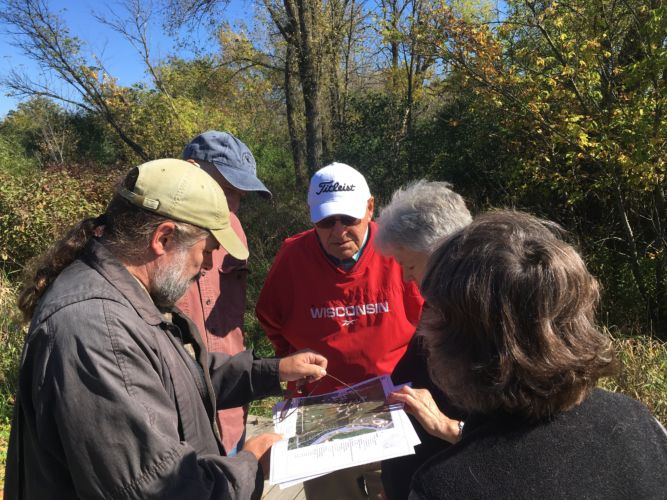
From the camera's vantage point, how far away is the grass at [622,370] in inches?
138

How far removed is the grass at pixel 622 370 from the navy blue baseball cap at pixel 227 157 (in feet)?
3.93

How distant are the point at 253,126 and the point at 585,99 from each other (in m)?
14.4

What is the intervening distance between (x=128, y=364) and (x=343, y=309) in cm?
125

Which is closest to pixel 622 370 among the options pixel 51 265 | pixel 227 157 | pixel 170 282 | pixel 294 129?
pixel 227 157

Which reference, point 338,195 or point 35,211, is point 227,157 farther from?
point 35,211

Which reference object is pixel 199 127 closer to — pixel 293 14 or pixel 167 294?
pixel 293 14

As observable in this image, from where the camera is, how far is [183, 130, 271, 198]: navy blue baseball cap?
2.67 metres

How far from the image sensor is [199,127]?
13117mm

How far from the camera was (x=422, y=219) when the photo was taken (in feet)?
6.39

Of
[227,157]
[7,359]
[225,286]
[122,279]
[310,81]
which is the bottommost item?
[7,359]

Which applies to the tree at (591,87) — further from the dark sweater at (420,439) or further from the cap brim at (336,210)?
the dark sweater at (420,439)

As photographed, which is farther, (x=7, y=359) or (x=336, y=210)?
(x=7, y=359)

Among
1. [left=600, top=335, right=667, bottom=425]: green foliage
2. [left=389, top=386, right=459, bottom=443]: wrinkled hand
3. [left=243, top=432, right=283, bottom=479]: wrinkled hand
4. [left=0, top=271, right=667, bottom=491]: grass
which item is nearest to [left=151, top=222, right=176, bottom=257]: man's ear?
[left=243, top=432, right=283, bottom=479]: wrinkled hand

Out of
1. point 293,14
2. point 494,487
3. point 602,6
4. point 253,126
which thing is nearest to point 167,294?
point 494,487
